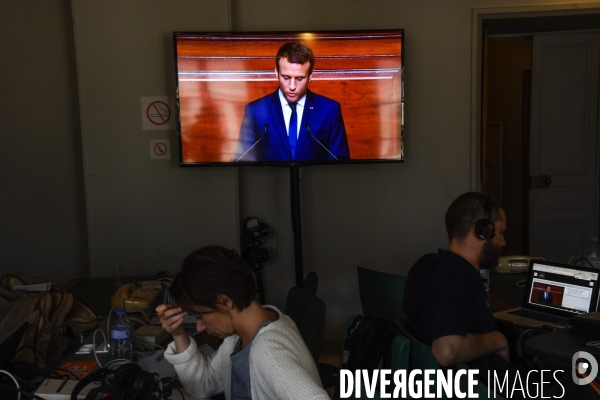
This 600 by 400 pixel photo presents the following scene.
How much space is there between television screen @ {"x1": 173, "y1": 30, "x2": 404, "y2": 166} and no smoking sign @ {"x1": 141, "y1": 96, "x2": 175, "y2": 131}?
258 millimetres

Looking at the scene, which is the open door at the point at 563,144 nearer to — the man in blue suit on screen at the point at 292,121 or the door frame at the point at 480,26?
the door frame at the point at 480,26

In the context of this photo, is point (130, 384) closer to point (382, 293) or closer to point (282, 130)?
point (382, 293)

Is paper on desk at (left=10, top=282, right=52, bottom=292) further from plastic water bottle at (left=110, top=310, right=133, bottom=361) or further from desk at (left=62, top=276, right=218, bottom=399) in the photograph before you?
plastic water bottle at (left=110, top=310, right=133, bottom=361)

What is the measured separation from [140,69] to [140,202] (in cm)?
89

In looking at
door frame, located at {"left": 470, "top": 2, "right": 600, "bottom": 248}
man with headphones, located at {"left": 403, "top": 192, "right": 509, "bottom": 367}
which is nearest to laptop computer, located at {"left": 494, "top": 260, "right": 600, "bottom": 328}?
man with headphones, located at {"left": 403, "top": 192, "right": 509, "bottom": 367}

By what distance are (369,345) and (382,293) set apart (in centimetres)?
84

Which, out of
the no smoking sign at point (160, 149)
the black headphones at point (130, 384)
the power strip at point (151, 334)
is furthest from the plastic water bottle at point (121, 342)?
the no smoking sign at point (160, 149)

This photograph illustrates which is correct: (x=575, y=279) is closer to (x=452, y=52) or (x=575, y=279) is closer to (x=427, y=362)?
(x=427, y=362)

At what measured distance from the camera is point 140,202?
382cm

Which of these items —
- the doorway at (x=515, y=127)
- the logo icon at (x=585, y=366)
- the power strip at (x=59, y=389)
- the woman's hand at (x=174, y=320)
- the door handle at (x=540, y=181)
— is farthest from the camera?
the door handle at (x=540, y=181)

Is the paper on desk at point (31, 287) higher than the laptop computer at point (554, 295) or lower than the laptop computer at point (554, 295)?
higher

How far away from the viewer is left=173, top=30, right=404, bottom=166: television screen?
3.57m

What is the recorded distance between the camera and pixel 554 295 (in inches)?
93.8

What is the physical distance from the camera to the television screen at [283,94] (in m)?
3.57
